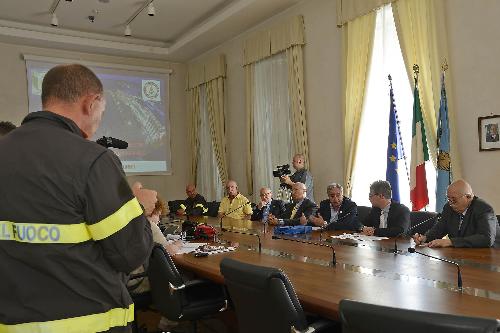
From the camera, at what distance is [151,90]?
9.77 m

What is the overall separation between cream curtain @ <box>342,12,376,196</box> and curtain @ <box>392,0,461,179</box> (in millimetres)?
641

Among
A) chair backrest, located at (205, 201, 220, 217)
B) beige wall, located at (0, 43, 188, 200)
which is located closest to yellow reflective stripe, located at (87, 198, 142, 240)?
chair backrest, located at (205, 201, 220, 217)

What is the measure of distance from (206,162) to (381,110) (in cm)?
458

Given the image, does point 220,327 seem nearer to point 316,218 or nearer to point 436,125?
point 316,218

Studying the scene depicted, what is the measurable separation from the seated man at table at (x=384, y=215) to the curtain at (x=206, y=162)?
15.8ft

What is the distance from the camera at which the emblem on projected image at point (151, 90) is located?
9.67 metres

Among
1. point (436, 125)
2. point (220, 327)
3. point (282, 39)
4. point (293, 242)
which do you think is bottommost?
point (220, 327)

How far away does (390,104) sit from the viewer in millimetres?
5395

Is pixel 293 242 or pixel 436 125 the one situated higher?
pixel 436 125

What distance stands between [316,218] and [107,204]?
11.6 ft

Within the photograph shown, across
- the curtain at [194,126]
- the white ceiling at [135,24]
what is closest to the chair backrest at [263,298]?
the white ceiling at [135,24]

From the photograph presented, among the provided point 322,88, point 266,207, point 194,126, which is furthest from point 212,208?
point 194,126

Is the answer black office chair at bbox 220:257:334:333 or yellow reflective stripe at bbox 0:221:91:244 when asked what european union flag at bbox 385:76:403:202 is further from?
yellow reflective stripe at bbox 0:221:91:244

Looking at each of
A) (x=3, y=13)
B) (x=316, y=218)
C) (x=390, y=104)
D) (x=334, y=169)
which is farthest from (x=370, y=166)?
(x=3, y=13)
